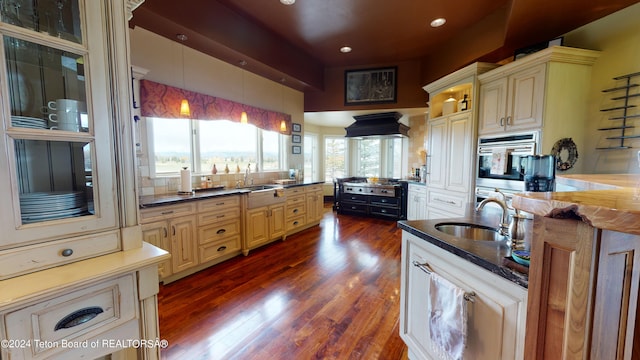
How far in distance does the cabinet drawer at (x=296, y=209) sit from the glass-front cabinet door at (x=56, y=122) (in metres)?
3.01

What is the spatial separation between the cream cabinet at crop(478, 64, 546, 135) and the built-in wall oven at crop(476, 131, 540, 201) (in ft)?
0.34

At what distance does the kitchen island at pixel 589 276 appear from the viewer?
0.54 m

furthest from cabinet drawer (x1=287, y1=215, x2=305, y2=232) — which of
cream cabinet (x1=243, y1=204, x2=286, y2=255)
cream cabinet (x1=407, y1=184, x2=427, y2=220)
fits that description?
cream cabinet (x1=407, y1=184, x2=427, y2=220)

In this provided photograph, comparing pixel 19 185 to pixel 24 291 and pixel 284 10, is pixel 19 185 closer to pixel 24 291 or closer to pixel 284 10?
pixel 24 291

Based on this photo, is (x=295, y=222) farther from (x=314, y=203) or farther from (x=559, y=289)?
(x=559, y=289)

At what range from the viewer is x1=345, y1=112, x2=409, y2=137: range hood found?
5.02 m

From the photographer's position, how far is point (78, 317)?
2.99ft

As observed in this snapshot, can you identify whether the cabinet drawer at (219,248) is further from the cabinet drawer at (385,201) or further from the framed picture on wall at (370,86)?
the framed picture on wall at (370,86)

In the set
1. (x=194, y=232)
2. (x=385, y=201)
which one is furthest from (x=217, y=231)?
(x=385, y=201)

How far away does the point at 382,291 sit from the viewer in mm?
2471

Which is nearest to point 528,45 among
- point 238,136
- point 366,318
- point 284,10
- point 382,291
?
point 284,10

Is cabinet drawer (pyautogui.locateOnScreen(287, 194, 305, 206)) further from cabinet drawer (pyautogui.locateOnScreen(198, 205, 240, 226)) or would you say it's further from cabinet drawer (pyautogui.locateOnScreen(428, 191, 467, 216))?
cabinet drawer (pyautogui.locateOnScreen(428, 191, 467, 216))

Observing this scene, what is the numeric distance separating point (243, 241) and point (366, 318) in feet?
6.14

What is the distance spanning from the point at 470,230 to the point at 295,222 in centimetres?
293
